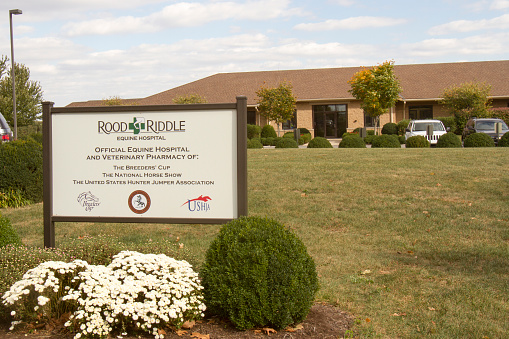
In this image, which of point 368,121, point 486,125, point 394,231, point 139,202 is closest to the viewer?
point 139,202

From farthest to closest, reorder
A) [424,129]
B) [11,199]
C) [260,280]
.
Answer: [424,129] → [11,199] → [260,280]

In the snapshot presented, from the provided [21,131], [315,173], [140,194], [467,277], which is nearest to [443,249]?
[467,277]

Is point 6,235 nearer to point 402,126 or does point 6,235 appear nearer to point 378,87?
point 378,87

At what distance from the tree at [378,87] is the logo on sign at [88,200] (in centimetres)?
3374

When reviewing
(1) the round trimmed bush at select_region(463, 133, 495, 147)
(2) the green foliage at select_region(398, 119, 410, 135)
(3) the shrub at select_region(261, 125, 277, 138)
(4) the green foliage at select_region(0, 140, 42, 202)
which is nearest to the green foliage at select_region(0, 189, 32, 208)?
(4) the green foliage at select_region(0, 140, 42, 202)

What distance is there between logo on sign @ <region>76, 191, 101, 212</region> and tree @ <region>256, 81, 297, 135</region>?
3597cm

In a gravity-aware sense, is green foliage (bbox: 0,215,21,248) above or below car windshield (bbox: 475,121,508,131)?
below

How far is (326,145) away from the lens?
22422mm

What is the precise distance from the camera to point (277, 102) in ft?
137

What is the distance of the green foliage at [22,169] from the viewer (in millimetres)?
11617

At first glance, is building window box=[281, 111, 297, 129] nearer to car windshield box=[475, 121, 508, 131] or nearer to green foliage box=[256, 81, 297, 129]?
green foliage box=[256, 81, 297, 129]

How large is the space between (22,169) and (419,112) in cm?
3842

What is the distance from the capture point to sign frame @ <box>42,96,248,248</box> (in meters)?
5.75

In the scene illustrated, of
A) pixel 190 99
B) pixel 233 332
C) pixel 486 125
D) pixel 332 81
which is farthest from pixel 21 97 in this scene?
pixel 233 332
